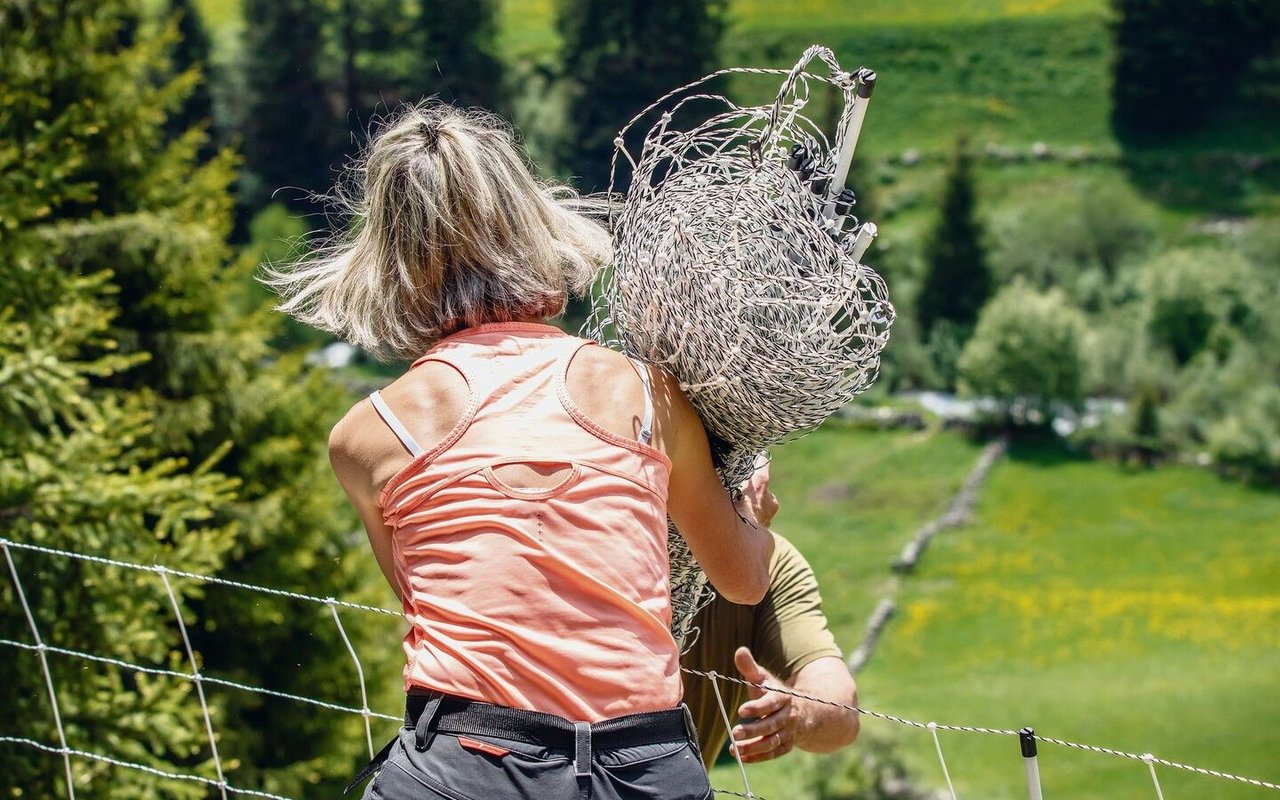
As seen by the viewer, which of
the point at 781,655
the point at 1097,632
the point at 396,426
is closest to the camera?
the point at 396,426

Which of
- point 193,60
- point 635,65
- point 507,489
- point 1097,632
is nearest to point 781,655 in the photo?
point 507,489

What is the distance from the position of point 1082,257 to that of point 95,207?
36.1 m

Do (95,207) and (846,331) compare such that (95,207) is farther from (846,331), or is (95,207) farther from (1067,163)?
(1067,163)

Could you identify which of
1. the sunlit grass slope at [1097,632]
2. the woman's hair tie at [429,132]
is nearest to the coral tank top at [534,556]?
the woman's hair tie at [429,132]

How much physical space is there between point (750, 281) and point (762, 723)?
72cm

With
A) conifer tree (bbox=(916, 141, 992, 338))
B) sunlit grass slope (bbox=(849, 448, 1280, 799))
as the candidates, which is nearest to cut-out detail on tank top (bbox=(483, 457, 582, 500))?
sunlit grass slope (bbox=(849, 448, 1280, 799))

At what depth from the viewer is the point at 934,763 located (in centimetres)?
1869

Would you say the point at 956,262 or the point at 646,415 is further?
the point at 956,262

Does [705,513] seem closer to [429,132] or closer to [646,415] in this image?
[646,415]

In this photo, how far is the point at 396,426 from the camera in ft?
5.65

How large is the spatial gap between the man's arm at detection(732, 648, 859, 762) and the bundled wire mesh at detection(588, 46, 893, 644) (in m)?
0.36

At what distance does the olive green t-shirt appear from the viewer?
8.43 feet

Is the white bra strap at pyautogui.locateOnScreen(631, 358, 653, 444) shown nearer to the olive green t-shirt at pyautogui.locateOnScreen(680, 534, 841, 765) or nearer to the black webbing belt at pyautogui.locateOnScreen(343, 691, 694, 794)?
the black webbing belt at pyautogui.locateOnScreen(343, 691, 694, 794)

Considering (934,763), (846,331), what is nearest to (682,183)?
(846,331)
